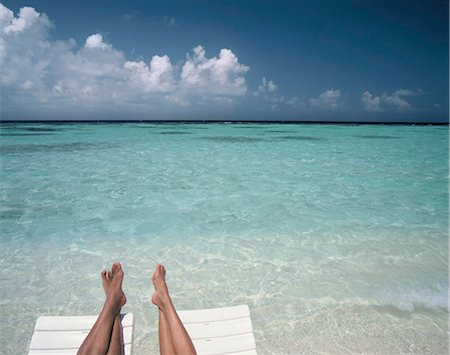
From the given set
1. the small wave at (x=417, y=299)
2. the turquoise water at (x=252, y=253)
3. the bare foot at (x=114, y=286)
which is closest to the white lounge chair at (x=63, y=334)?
the bare foot at (x=114, y=286)

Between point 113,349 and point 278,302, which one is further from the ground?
point 113,349

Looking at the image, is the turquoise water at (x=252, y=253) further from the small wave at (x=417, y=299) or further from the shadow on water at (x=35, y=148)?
→ the shadow on water at (x=35, y=148)

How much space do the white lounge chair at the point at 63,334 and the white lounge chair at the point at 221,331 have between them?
1.40 feet

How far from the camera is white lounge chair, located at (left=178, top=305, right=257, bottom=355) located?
218 centimetres

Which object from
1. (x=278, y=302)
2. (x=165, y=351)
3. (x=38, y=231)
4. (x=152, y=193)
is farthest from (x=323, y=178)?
(x=165, y=351)

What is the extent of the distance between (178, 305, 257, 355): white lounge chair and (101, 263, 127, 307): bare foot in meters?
0.49

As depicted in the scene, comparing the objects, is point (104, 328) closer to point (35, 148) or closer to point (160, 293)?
point (160, 293)

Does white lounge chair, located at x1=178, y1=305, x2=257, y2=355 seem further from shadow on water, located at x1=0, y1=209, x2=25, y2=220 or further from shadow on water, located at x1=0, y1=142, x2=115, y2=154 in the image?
shadow on water, located at x1=0, y1=142, x2=115, y2=154

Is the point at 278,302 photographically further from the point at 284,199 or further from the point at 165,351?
the point at 284,199

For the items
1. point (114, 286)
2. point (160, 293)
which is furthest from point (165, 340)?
point (114, 286)

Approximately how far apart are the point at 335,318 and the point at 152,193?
5071mm

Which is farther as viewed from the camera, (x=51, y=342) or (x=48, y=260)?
(x=48, y=260)

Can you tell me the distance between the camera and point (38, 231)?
500cm

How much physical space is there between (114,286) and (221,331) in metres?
0.91
